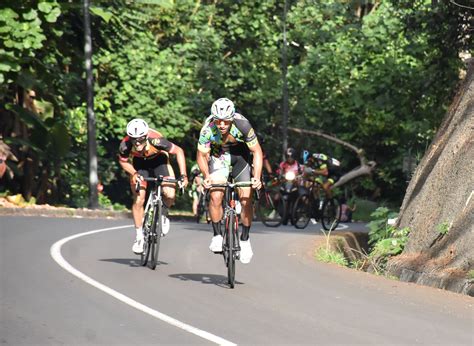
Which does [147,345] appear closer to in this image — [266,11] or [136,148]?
[136,148]

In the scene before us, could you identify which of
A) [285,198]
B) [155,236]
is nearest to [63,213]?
[285,198]

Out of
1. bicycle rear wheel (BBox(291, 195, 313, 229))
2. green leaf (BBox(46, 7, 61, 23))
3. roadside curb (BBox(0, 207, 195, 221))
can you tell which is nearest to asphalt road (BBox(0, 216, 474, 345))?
roadside curb (BBox(0, 207, 195, 221))

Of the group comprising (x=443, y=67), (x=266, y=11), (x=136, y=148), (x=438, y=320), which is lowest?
(x=438, y=320)

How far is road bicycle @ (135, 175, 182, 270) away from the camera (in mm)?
14789

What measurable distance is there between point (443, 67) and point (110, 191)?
20.6 metres

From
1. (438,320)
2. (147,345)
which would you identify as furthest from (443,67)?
(147,345)

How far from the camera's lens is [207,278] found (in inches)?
544

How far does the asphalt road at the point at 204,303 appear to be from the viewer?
31.2 ft

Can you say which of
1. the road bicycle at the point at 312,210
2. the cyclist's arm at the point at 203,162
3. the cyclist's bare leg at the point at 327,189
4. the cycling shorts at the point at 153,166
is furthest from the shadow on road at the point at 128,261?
the cyclist's bare leg at the point at 327,189

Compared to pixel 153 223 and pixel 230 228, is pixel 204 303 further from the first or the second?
pixel 153 223

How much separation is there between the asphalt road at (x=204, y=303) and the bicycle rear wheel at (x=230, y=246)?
15cm

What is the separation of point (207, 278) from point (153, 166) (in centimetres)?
225

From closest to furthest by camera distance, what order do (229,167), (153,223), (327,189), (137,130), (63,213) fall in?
(229,167), (137,130), (153,223), (63,213), (327,189)

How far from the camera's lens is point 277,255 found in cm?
1788
